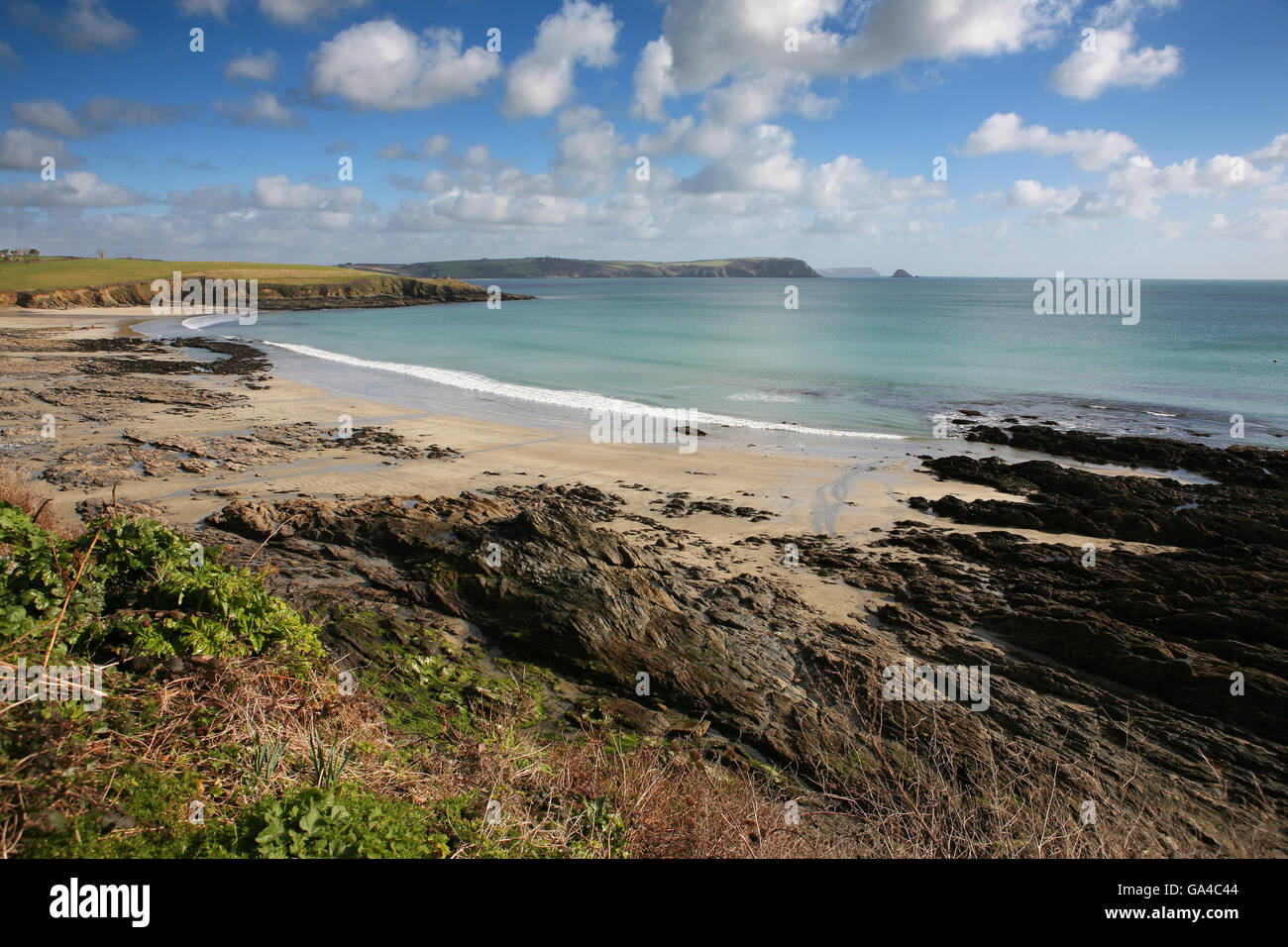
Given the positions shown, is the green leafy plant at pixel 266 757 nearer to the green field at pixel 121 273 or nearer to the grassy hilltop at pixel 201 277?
the grassy hilltop at pixel 201 277

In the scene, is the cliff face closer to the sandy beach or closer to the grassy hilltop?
the grassy hilltop

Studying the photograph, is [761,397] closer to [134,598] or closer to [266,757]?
[134,598]

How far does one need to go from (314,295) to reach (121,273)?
23.2m

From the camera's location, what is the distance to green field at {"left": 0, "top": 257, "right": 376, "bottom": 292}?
75.1 meters

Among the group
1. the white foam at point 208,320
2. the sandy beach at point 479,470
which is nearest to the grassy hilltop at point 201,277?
the white foam at point 208,320

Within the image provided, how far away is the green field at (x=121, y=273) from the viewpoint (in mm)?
75062

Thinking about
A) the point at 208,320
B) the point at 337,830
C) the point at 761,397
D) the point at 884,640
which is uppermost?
the point at 208,320

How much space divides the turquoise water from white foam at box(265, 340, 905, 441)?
24 cm

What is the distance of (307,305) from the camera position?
91.2 metres

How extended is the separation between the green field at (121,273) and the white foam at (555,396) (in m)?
56.2

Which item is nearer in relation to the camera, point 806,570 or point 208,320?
point 806,570

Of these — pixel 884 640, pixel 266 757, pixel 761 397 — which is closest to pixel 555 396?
pixel 761 397

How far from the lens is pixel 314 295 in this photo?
334 feet
